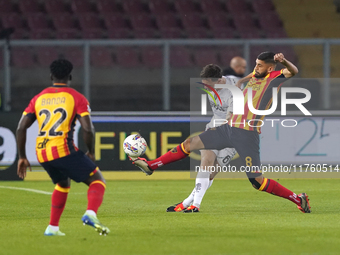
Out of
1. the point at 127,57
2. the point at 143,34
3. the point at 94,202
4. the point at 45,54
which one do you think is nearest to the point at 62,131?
the point at 94,202

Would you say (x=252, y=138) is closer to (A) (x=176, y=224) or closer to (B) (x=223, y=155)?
(B) (x=223, y=155)

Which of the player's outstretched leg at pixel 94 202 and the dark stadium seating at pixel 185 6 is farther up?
the dark stadium seating at pixel 185 6

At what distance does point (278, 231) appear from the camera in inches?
244

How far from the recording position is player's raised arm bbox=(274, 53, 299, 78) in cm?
685

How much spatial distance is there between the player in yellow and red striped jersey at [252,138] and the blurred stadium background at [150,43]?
4500mm

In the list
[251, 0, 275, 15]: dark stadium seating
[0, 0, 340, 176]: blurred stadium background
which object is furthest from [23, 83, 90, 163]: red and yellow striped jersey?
[251, 0, 275, 15]: dark stadium seating

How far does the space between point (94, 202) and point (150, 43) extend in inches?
261

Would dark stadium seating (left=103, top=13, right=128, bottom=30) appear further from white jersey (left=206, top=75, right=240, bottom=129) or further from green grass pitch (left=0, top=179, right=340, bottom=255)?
white jersey (left=206, top=75, right=240, bottom=129)

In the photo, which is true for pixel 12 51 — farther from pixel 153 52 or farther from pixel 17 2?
pixel 17 2

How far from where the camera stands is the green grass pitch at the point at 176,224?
5289mm

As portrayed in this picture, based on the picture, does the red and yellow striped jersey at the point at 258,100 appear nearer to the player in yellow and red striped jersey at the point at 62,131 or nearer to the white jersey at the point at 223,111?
the white jersey at the point at 223,111

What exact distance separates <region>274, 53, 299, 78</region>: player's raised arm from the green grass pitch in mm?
1586

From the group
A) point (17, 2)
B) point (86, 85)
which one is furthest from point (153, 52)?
point (17, 2)

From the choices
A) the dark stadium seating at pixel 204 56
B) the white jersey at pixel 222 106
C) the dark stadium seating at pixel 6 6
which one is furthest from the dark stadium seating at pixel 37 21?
the white jersey at pixel 222 106
